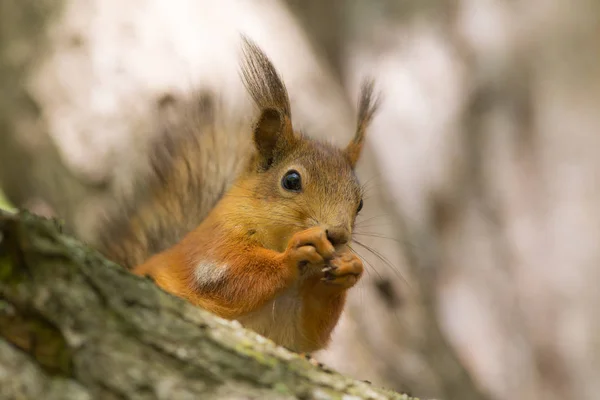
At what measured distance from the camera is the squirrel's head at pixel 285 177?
57.9 inches

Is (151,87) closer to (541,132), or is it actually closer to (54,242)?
(54,242)

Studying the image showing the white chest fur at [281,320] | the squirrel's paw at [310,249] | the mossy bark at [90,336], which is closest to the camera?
the mossy bark at [90,336]

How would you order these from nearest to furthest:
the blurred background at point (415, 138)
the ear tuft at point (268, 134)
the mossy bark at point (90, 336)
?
the mossy bark at point (90, 336) < the ear tuft at point (268, 134) < the blurred background at point (415, 138)

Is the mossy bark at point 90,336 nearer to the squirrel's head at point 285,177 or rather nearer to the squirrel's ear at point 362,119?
the squirrel's head at point 285,177

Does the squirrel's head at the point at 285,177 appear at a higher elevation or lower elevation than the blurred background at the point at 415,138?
lower

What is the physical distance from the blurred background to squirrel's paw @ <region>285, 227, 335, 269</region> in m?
0.79

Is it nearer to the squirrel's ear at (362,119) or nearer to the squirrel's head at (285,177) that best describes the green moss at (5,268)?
the squirrel's head at (285,177)

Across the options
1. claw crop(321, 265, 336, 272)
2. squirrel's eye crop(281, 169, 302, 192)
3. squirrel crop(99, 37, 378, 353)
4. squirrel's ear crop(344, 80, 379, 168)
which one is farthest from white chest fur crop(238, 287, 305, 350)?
squirrel's ear crop(344, 80, 379, 168)

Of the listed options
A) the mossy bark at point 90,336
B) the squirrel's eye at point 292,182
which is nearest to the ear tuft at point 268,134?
the squirrel's eye at point 292,182

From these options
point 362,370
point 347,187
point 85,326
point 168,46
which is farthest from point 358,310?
point 85,326

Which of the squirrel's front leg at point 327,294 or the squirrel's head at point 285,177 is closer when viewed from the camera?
the squirrel's front leg at point 327,294

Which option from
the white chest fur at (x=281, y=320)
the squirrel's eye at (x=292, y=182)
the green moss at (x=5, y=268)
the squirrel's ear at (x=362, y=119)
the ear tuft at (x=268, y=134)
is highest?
the squirrel's ear at (x=362, y=119)

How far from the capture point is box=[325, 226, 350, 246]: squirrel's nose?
4.58 feet

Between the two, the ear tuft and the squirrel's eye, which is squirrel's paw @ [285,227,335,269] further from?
the ear tuft
